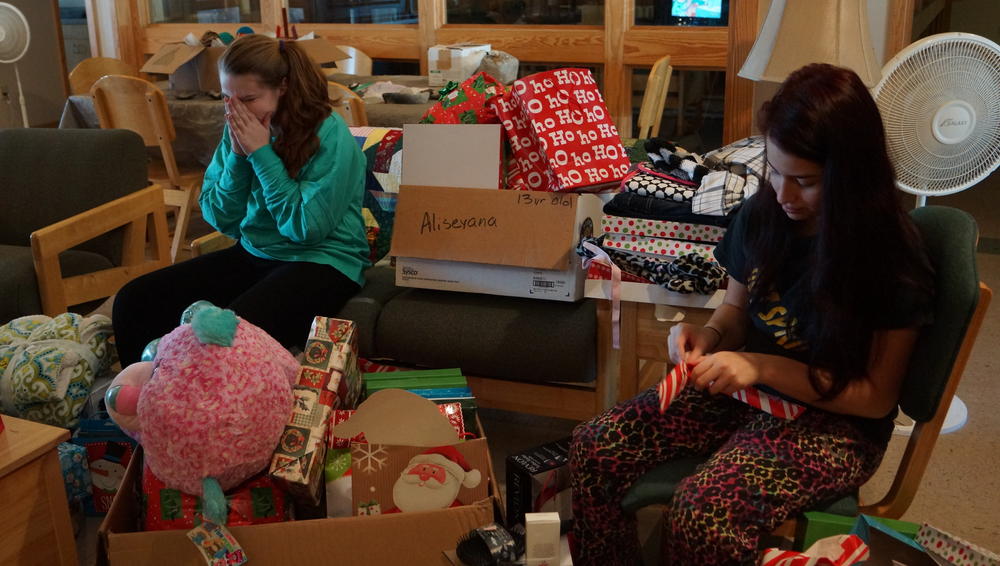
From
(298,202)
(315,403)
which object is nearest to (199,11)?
(298,202)

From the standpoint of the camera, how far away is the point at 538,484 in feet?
5.70

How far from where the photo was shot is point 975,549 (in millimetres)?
1306

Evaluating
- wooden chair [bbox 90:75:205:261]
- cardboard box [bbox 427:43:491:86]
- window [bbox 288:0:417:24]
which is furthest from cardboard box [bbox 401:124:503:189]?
window [bbox 288:0:417:24]

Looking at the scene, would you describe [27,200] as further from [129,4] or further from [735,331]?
[129,4]

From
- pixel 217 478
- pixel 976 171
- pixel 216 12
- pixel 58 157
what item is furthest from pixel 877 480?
pixel 216 12

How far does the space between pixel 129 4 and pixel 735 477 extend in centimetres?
520

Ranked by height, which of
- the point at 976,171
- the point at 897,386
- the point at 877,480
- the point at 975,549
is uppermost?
the point at 976,171

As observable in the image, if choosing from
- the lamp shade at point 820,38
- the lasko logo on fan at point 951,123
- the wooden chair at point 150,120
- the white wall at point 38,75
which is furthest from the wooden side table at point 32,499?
the white wall at point 38,75

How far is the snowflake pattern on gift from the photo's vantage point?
159 cm

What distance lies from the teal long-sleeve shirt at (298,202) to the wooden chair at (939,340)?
1.09m

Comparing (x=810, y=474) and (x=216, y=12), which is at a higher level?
(x=216, y=12)

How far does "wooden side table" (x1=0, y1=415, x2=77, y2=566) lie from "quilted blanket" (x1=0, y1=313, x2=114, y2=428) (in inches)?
16.0

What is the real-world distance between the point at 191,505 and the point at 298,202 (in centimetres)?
80

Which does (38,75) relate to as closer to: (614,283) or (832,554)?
(614,283)
